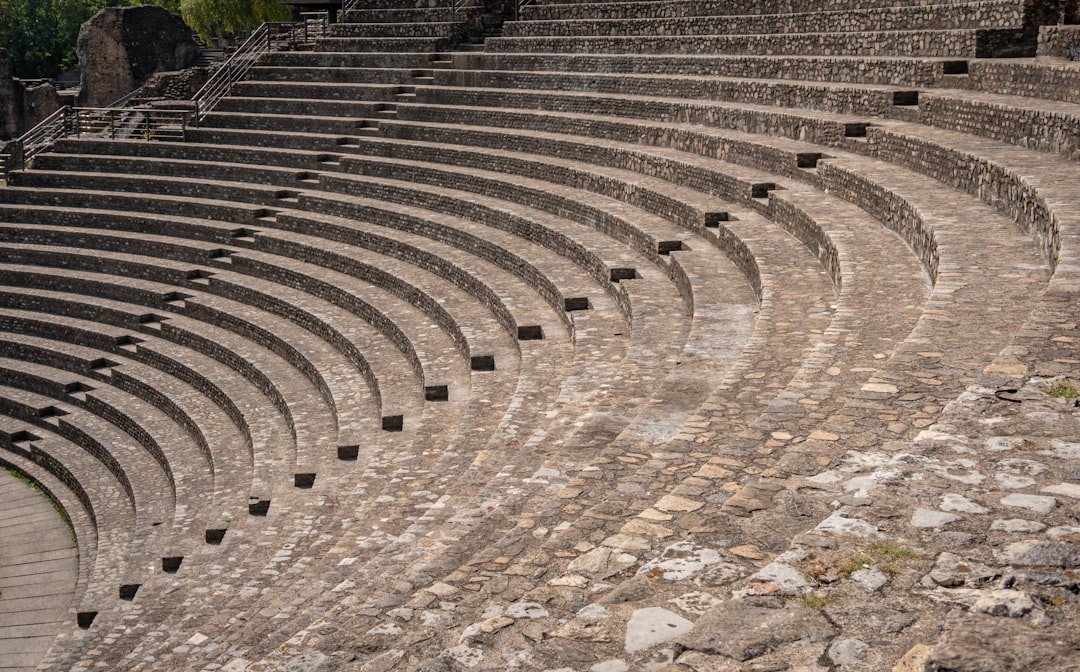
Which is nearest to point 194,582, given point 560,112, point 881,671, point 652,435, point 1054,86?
point 652,435

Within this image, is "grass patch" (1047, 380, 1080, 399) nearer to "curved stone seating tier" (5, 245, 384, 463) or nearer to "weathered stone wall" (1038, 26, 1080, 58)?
"curved stone seating tier" (5, 245, 384, 463)

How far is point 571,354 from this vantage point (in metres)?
9.37

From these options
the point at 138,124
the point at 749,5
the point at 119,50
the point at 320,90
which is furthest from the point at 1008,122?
the point at 119,50

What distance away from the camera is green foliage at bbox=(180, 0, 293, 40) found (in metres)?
37.0

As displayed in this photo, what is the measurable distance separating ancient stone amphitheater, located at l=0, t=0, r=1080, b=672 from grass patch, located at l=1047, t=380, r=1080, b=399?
1 centimetres

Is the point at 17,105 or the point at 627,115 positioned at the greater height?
the point at 17,105

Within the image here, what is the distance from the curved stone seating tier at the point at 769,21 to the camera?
1225 cm

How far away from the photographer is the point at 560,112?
53.5ft

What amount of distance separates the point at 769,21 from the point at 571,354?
7.97m

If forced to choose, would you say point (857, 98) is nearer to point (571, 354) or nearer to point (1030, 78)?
point (1030, 78)

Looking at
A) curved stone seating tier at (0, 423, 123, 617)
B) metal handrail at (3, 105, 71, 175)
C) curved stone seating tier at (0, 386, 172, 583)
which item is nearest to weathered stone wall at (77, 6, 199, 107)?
metal handrail at (3, 105, 71, 175)

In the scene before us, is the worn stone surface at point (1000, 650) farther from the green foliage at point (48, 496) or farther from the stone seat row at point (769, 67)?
the green foliage at point (48, 496)

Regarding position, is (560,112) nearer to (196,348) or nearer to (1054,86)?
(196,348)

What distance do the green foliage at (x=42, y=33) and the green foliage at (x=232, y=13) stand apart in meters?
11.1
